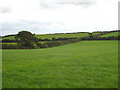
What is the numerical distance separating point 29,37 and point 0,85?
177 feet

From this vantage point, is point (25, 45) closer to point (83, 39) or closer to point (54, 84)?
point (83, 39)

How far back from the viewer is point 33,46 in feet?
195

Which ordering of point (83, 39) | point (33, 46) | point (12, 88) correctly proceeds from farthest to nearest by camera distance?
1. point (83, 39)
2. point (33, 46)
3. point (12, 88)

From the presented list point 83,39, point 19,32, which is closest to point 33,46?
point 19,32

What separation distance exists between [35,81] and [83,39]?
7974cm

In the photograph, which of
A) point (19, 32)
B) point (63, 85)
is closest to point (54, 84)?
point (63, 85)

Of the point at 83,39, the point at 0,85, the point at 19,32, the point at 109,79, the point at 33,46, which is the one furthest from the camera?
the point at 83,39

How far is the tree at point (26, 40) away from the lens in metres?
60.7

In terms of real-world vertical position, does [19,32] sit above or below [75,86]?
above

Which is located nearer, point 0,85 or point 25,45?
point 0,85

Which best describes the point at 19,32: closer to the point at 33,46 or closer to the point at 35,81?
the point at 33,46

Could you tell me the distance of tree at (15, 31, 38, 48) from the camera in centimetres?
6069

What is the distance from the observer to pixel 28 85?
29.3ft

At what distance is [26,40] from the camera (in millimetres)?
62031
